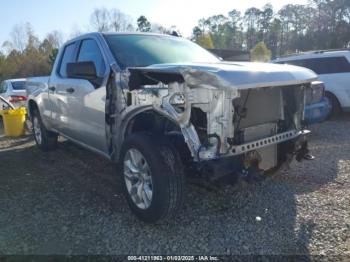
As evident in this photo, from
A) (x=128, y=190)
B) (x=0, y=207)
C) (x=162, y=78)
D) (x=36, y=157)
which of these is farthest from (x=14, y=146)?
(x=162, y=78)

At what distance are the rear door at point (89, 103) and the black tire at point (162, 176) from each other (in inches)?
43.5

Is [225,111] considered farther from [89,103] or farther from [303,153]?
[89,103]

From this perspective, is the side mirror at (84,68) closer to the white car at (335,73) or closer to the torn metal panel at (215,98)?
the torn metal panel at (215,98)

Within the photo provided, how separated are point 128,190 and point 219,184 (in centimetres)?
96

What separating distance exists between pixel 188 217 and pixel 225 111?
1311 millimetres

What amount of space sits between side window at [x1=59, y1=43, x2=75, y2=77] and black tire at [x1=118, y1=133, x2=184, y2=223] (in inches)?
104

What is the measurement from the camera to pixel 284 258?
3039 mm

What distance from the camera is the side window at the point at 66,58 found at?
559 cm

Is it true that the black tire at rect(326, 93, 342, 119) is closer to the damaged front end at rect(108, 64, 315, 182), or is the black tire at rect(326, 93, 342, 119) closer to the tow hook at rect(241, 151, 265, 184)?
the damaged front end at rect(108, 64, 315, 182)

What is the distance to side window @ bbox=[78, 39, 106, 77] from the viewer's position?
448 centimetres

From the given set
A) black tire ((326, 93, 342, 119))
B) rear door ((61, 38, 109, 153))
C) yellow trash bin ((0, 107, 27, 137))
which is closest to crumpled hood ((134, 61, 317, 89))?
rear door ((61, 38, 109, 153))

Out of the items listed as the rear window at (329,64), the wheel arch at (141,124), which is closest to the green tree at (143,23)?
the rear window at (329,64)

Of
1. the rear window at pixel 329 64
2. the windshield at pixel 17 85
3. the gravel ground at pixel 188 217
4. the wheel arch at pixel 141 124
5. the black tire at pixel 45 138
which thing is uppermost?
the rear window at pixel 329 64

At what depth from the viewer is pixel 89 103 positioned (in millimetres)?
4676
